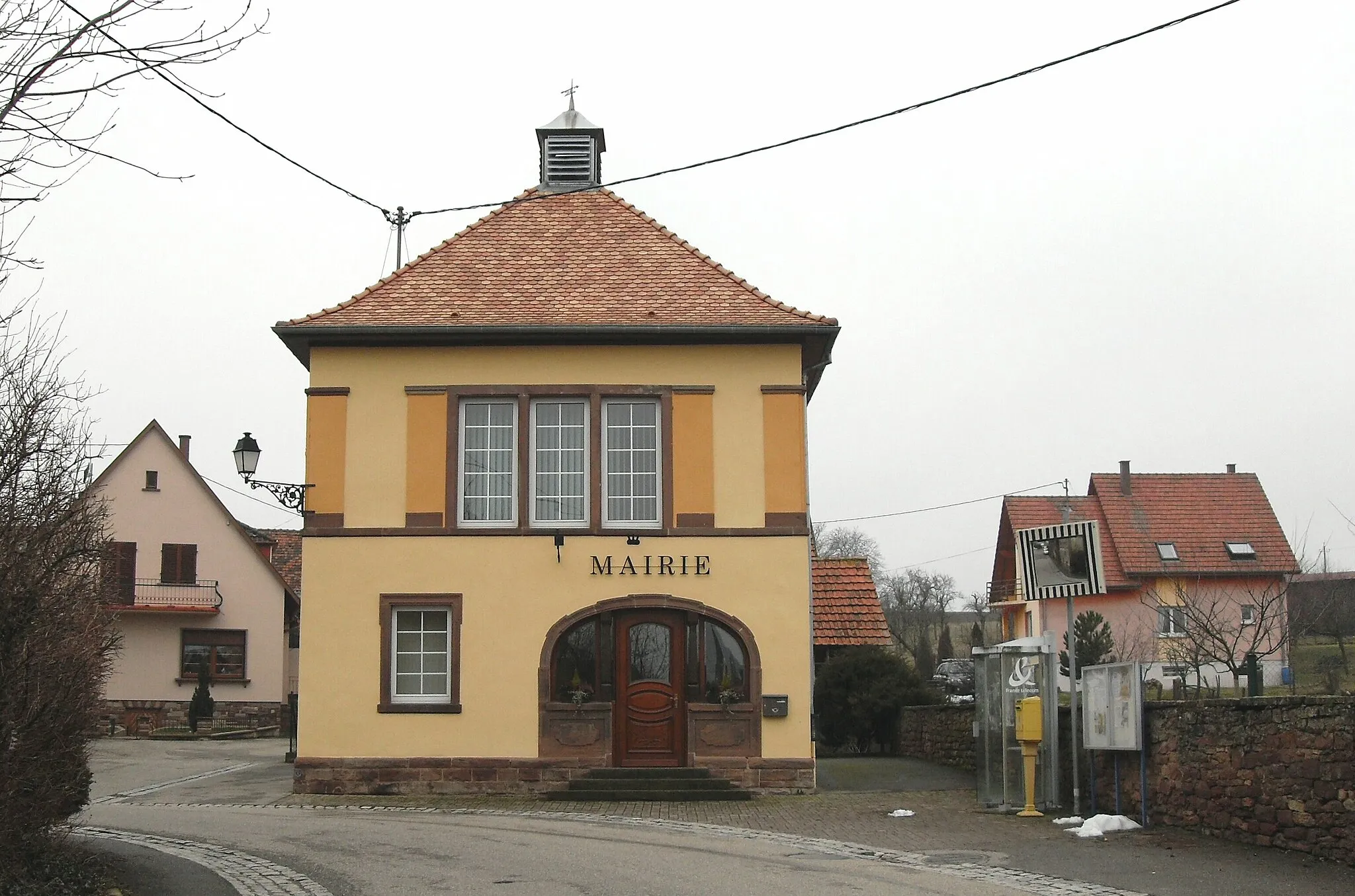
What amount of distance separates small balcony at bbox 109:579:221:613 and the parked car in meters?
22.1

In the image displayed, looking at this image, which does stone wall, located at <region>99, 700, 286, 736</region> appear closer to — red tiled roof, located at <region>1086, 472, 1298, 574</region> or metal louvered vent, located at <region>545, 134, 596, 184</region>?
metal louvered vent, located at <region>545, 134, 596, 184</region>

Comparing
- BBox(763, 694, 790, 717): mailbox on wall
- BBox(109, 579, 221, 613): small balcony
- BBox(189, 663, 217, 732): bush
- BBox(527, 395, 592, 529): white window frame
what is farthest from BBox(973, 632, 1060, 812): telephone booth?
BBox(109, 579, 221, 613): small balcony

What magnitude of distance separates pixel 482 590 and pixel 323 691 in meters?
2.59

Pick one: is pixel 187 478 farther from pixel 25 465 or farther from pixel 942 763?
pixel 25 465

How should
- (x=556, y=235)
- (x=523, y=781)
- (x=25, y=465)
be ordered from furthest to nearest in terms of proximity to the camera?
(x=556, y=235)
(x=523, y=781)
(x=25, y=465)

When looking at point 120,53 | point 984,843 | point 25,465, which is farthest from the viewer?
point 984,843

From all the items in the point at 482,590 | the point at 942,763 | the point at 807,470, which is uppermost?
the point at 807,470

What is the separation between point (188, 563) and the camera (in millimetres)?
41344

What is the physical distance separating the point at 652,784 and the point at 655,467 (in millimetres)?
4403

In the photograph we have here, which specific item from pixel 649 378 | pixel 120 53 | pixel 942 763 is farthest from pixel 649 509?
pixel 120 53

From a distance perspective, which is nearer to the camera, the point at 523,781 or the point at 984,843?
the point at 984,843

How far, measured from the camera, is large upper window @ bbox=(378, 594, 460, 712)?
19469 millimetres

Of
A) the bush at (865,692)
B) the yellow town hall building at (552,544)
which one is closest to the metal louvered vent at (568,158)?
the yellow town hall building at (552,544)

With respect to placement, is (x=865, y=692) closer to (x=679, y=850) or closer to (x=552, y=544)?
(x=552, y=544)
